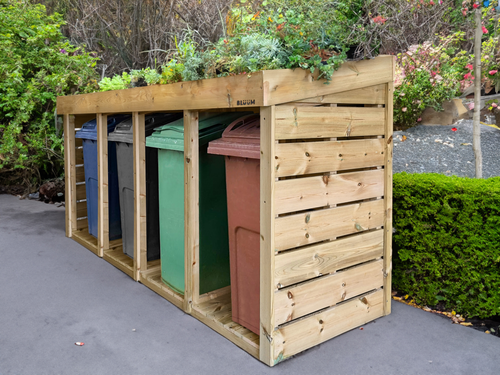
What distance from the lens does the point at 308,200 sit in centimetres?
237

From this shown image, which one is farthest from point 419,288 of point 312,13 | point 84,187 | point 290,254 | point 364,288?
point 84,187

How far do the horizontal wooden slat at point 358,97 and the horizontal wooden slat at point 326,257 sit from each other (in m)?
0.80

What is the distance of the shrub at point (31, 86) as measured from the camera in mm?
6535

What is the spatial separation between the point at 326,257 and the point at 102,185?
7.94 ft

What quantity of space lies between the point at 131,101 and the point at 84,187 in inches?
78.2

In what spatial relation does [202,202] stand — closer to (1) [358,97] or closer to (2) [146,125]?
(2) [146,125]

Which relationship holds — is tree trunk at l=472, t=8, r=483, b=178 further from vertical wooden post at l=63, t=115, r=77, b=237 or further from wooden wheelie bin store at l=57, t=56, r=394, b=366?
vertical wooden post at l=63, t=115, r=77, b=237

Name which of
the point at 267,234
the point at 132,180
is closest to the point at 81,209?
the point at 132,180

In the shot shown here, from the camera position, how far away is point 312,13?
241cm

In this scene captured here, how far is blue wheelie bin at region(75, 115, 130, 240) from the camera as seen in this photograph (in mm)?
4227

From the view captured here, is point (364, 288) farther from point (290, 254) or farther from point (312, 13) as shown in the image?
point (312, 13)

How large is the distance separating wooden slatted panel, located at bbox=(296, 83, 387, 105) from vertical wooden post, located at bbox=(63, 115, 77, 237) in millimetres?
3291

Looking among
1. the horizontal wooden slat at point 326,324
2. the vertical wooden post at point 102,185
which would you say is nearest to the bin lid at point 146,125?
the vertical wooden post at point 102,185

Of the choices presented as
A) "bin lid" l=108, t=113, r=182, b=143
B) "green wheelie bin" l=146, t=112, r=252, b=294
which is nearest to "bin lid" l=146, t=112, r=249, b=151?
"green wheelie bin" l=146, t=112, r=252, b=294
